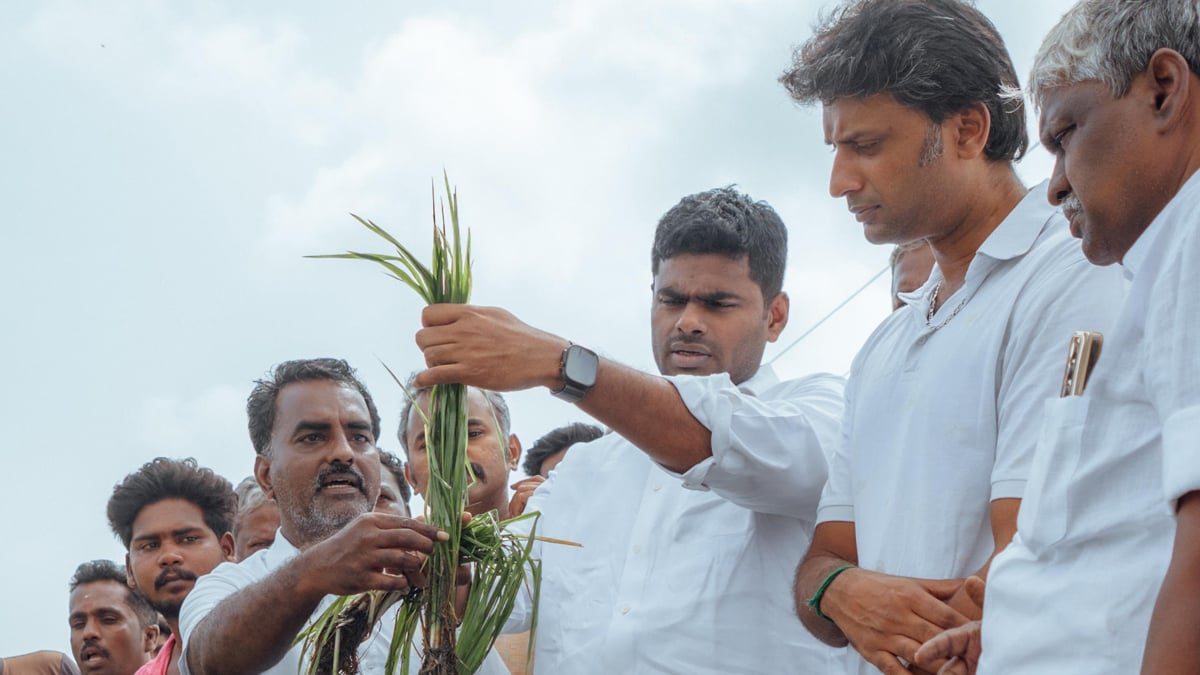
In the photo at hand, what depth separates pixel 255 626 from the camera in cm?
391

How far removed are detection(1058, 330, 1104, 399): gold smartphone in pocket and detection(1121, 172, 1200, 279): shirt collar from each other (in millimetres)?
133

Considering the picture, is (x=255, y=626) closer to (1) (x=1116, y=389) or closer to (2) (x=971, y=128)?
(2) (x=971, y=128)

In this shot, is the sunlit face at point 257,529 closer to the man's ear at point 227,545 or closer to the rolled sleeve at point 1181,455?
the man's ear at point 227,545

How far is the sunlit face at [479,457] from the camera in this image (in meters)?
5.43

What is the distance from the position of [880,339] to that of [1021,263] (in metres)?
0.47

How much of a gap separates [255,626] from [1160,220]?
282 cm

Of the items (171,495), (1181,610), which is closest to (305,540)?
(171,495)

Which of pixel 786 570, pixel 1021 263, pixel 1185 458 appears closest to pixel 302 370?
pixel 786 570

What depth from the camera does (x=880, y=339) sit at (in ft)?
10.8

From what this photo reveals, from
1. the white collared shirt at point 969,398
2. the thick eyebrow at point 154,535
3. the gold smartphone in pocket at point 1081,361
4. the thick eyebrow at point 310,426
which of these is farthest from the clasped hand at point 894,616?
the thick eyebrow at point 154,535

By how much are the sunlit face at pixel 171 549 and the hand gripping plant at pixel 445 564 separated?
2.76 meters

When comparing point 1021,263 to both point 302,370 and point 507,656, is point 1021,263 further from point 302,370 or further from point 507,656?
point 302,370

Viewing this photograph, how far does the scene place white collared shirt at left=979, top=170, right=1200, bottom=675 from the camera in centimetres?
195

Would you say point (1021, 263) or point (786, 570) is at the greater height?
point (1021, 263)
